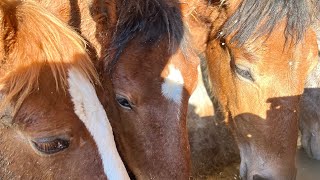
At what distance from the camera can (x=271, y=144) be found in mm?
3469

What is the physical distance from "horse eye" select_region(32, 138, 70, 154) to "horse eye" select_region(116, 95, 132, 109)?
0.76 m

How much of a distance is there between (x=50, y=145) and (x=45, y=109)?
163mm

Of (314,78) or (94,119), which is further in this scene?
(314,78)

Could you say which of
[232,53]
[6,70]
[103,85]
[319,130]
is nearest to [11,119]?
[6,70]

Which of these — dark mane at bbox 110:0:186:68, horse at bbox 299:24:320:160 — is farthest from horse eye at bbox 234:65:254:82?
horse at bbox 299:24:320:160

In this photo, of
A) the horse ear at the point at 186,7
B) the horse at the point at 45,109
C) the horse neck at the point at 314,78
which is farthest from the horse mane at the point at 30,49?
the horse neck at the point at 314,78

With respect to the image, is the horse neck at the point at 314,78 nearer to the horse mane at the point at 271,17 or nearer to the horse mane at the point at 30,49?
the horse mane at the point at 271,17

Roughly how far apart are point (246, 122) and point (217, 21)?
0.78 metres

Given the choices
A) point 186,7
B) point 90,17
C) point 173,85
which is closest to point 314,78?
point 186,7

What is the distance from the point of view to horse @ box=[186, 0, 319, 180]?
11.3 ft

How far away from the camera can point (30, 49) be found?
7.73 feet

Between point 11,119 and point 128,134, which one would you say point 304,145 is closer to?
point 128,134

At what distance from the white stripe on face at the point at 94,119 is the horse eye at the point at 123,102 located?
22.9 inches

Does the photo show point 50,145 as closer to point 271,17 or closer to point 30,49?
point 30,49
